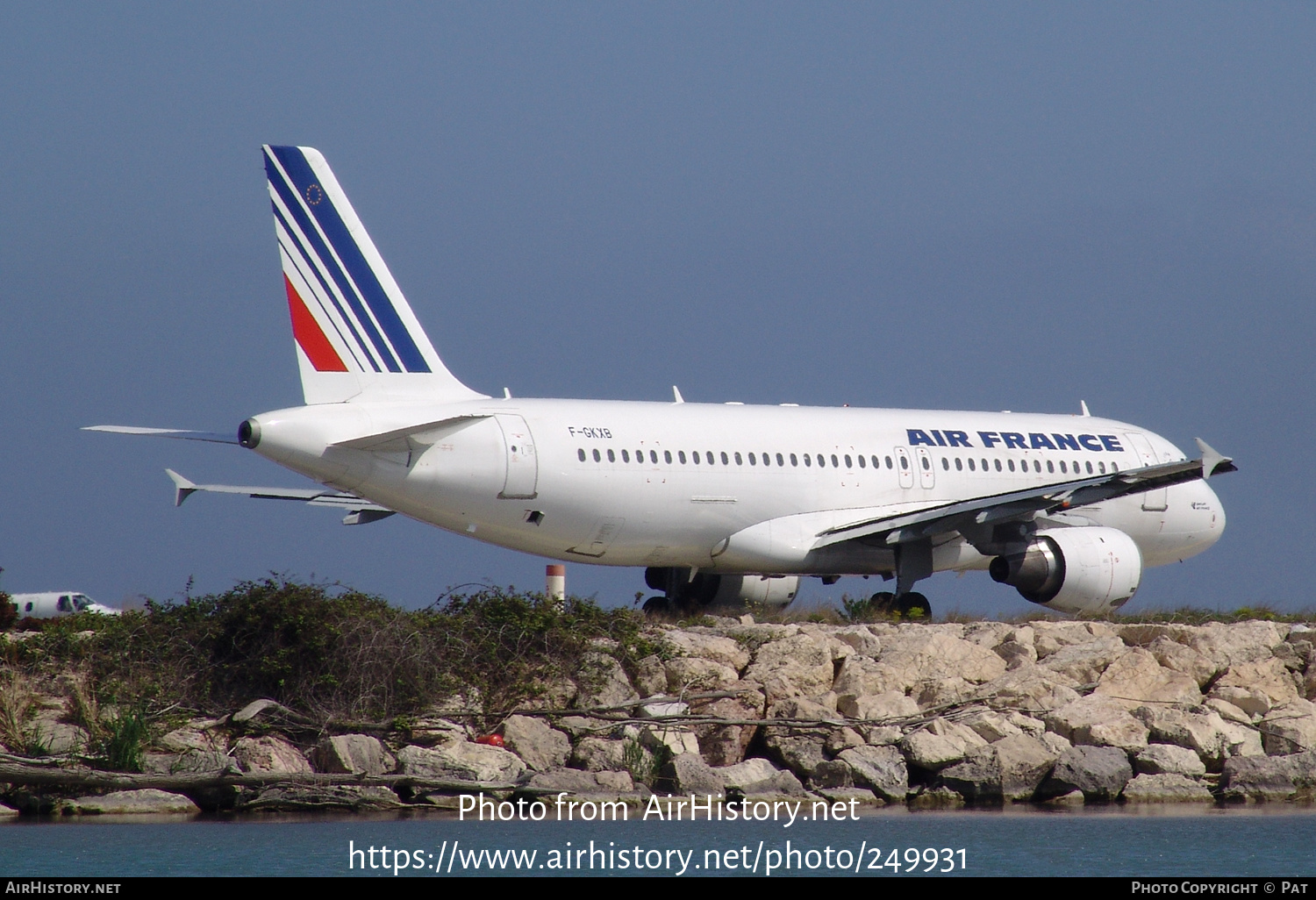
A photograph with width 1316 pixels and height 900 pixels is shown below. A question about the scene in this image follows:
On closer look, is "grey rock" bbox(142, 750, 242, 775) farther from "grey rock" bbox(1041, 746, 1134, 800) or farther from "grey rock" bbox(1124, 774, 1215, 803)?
"grey rock" bbox(1124, 774, 1215, 803)

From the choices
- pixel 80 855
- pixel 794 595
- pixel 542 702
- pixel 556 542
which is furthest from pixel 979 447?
pixel 80 855

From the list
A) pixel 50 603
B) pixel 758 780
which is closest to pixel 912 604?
pixel 758 780

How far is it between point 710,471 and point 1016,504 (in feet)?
14.8

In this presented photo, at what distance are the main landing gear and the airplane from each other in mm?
54

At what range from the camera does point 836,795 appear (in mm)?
18844

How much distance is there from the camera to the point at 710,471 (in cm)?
2592

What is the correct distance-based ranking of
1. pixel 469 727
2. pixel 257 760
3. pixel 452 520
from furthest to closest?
pixel 452 520
pixel 469 727
pixel 257 760

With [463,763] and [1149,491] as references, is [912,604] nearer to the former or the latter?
[1149,491]

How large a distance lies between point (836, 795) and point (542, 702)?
12.3 feet

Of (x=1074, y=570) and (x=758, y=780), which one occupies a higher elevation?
(x=1074, y=570)

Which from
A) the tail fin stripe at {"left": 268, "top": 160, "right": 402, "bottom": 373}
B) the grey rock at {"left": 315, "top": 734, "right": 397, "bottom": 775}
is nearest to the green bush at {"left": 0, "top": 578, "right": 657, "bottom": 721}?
the grey rock at {"left": 315, "top": 734, "right": 397, "bottom": 775}

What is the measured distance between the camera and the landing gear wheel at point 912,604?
27.2m

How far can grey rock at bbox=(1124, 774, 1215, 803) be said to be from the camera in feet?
64.8
